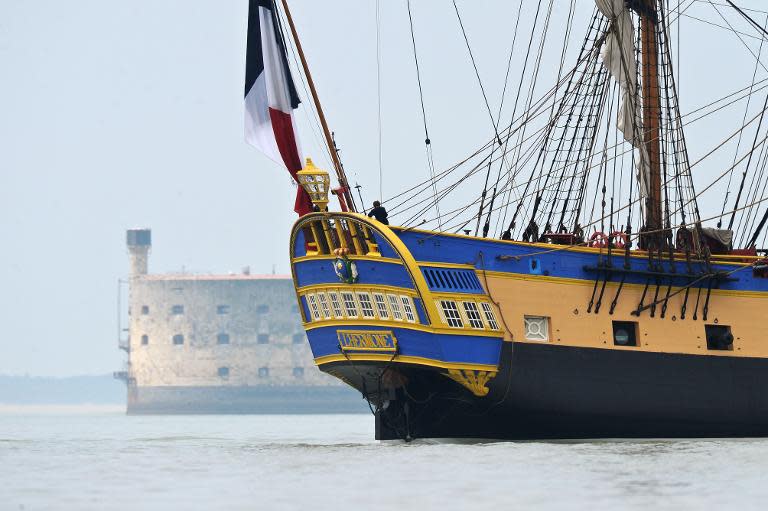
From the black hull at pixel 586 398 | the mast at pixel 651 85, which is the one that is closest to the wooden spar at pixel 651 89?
the mast at pixel 651 85

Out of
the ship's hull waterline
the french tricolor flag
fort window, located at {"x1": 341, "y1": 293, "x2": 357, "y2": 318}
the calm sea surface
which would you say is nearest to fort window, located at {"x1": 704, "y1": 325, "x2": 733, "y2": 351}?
the ship's hull waterline

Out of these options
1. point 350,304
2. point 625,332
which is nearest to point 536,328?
point 625,332

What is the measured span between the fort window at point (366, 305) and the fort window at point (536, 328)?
3.54 meters

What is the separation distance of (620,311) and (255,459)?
31.6 ft

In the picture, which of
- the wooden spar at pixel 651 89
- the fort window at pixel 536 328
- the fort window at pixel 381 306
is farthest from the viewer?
the wooden spar at pixel 651 89

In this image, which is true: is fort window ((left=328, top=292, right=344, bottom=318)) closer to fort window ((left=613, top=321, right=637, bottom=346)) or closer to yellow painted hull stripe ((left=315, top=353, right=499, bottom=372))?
yellow painted hull stripe ((left=315, top=353, right=499, bottom=372))

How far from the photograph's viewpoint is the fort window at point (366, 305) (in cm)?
3906

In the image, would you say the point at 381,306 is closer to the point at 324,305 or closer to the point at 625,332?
the point at 324,305

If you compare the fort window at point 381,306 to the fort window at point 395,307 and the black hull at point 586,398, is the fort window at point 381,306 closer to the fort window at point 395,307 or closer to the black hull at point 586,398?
the fort window at point 395,307

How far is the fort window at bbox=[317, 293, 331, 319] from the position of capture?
132 ft

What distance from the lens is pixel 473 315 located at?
1505 inches

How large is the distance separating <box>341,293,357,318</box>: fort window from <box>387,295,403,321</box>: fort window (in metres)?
1.10

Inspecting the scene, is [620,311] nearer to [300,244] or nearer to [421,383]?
[421,383]

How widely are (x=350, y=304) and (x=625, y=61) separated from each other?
1025 centimetres
